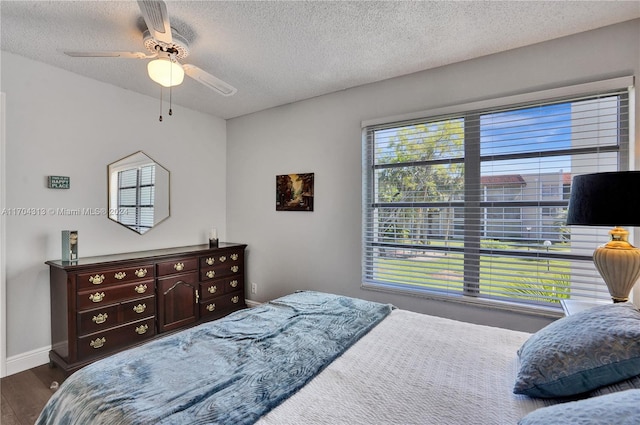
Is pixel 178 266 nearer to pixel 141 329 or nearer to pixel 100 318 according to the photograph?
pixel 141 329

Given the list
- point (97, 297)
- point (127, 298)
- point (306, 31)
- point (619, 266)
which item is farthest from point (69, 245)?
point (619, 266)

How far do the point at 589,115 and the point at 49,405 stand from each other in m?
3.45

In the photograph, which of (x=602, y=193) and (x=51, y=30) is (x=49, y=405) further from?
(x=602, y=193)

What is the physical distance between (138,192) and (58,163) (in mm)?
712

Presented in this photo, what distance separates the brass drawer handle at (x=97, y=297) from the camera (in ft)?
8.16

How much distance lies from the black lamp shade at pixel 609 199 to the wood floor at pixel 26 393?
343 cm

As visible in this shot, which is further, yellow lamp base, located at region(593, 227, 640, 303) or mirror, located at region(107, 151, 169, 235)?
mirror, located at region(107, 151, 169, 235)

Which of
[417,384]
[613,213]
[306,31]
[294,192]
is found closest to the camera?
[417,384]

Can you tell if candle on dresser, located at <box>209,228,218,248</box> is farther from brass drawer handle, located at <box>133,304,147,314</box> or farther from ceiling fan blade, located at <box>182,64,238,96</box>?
ceiling fan blade, located at <box>182,64,238,96</box>

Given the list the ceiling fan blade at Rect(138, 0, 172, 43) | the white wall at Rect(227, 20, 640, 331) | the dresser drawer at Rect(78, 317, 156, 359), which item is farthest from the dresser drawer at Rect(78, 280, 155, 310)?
the ceiling fan blade at Rect(138, 0, 172, 43)

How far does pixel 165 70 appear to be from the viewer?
2.04 m

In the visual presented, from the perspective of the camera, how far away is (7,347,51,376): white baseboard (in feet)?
8.01

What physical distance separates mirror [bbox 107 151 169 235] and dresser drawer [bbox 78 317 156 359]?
1.01 metres

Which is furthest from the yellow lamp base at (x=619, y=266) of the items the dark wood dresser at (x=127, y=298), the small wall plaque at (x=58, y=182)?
the small wall plaque at (x=58, y=182)
